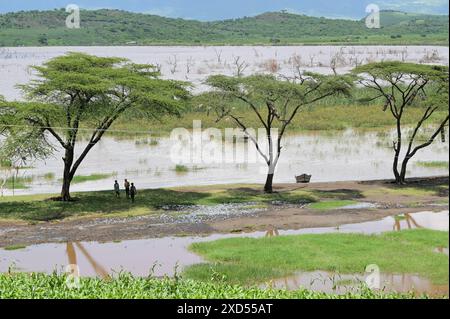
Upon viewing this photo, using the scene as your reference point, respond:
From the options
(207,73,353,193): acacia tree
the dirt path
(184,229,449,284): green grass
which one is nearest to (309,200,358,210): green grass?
the dirt path

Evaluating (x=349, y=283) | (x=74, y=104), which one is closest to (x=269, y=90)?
(x=74, y=104)

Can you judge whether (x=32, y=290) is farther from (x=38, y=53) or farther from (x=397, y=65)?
(x=38, y=53)

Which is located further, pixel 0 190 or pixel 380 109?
pixel 380 109

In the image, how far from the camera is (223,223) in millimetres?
24578

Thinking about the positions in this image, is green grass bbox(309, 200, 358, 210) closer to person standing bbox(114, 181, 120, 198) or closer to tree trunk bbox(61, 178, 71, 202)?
person standing bbox(114, 181, 120, 198)

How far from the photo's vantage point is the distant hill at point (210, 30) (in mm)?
95125

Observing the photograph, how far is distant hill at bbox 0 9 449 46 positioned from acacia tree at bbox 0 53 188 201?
208 ft

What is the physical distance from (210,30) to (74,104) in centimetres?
8813

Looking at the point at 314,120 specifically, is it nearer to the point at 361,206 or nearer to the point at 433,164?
the point at 433,164

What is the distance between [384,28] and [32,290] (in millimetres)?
113441

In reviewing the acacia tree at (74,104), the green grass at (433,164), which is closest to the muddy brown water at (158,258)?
the acacia tree at (74,104)

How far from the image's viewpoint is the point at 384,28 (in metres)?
118

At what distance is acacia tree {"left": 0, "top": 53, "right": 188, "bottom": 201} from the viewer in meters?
27.1

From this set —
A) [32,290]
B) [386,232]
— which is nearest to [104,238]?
[386,232]
